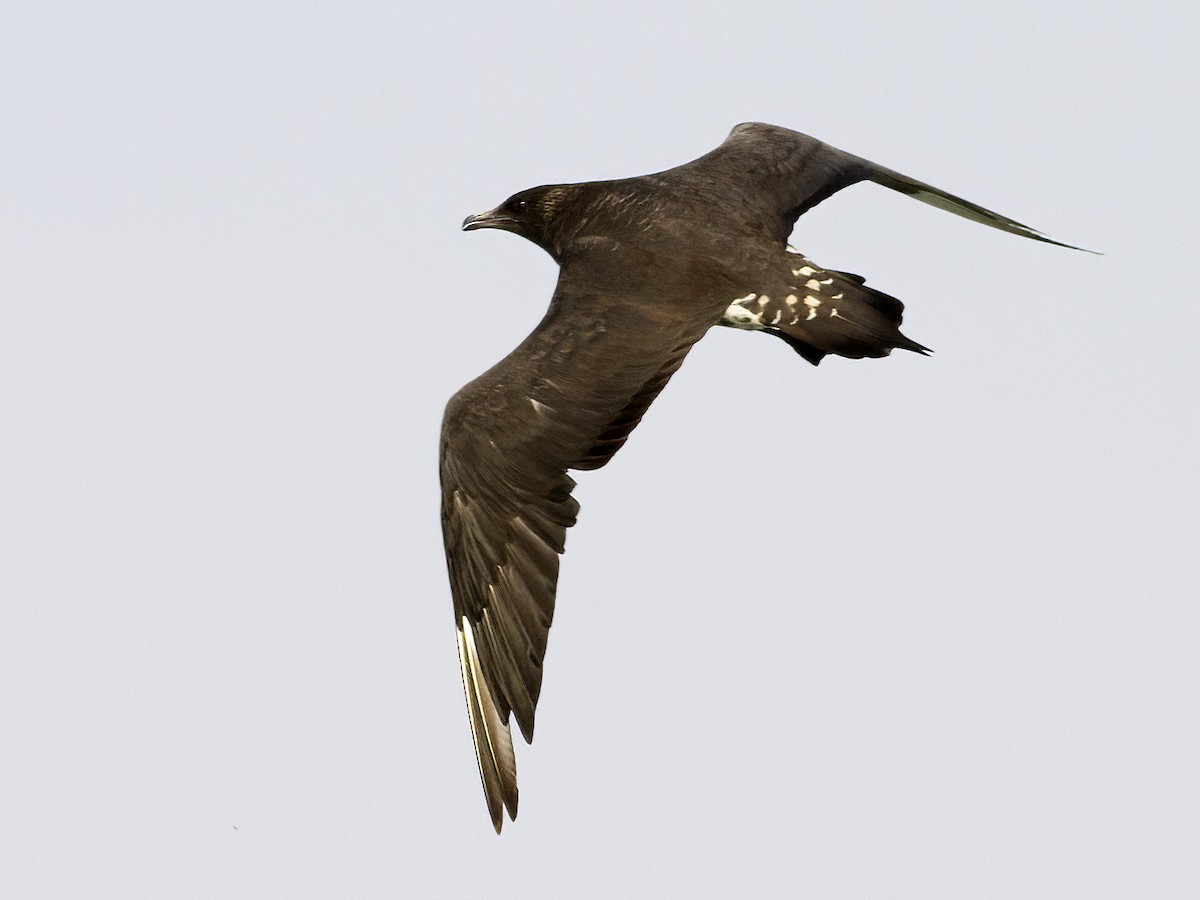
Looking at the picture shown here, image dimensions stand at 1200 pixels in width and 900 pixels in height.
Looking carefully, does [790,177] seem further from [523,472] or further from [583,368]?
[523,472]

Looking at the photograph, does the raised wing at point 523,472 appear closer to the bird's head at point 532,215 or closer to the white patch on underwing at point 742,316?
the white patch on underwing at point 742,316

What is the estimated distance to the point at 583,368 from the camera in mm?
11078

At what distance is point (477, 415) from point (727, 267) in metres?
1.53

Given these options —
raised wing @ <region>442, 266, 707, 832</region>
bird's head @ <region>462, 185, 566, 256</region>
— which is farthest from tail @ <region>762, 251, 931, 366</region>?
bird's head @ <region>462, 185, 566, 256</region>

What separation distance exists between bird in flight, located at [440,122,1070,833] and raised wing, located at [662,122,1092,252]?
7 centimetres

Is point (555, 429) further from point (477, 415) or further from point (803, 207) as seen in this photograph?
point (803, 207)

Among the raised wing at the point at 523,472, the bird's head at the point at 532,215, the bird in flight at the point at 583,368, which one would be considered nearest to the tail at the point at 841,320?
the bird in flight at the point at 583,368

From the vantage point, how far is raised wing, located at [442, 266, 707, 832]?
10977 millimetres

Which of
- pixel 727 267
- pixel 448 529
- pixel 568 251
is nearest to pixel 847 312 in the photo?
pixel 727 267

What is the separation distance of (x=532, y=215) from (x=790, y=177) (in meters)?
1.39

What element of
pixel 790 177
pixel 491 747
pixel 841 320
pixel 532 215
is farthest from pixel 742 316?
pixel 491 747

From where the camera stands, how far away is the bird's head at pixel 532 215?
12.4 metres

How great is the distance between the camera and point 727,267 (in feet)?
37.9

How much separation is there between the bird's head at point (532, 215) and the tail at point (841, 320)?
149cm
